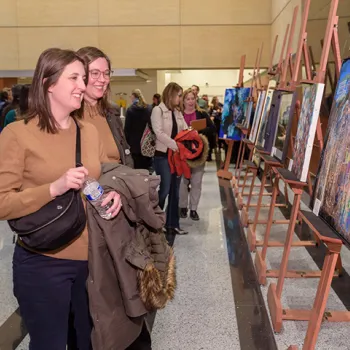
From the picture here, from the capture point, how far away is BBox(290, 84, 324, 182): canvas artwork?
7.34 ft

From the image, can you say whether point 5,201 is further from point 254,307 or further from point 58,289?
point 254,307

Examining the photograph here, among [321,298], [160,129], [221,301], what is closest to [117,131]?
[321,298]

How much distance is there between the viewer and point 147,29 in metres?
8.69

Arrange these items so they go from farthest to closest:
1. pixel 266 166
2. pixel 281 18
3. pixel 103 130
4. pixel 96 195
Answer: pixel 281 18 → pixel 266 166 → pixel 103 130 → pixel 96 195

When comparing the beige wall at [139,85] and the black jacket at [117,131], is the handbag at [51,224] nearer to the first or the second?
the black jacket at [117,131]

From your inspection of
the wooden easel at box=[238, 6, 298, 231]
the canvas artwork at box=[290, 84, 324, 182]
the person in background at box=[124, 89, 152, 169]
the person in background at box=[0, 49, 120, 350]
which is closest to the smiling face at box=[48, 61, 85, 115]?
the person in background at box=[0, 49, 120, 350]

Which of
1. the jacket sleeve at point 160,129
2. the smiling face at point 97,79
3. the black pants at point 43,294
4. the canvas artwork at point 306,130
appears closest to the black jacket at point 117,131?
the smiling face at point 97,79

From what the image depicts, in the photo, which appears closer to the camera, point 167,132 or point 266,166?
point 266,166

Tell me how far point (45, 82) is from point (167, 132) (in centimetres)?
270

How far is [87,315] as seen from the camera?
1.71 meters

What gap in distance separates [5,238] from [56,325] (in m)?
2.99

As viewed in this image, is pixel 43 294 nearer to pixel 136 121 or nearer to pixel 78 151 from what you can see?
pixel 78 151

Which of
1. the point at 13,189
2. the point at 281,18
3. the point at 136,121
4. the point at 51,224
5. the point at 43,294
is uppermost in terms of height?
the point at 281,18

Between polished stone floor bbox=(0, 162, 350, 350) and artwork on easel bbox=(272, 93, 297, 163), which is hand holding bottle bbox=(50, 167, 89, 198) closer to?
polished stone floor bbox=(0, 162, 350, 350)
